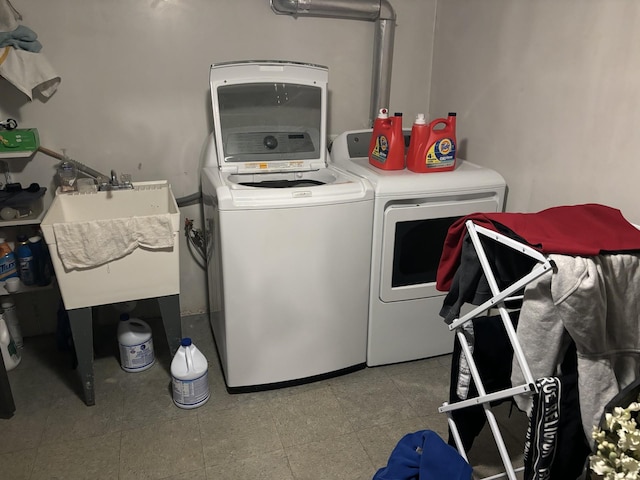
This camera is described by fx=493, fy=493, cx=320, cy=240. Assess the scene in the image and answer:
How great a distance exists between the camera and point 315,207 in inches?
71.9

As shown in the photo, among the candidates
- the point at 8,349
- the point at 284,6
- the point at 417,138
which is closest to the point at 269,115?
the point at 284,6

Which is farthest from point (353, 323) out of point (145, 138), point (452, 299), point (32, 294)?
point (32, 294)

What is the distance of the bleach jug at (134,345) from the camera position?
213cm

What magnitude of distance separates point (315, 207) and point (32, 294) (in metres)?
1.52

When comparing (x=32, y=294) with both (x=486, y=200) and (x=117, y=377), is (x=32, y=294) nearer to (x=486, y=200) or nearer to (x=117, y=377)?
(x=117, y=377)

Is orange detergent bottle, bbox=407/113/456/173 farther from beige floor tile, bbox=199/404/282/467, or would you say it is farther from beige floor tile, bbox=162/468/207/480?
beige floor tile, bbox=162/468/207/480

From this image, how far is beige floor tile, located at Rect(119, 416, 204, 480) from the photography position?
1660 millimetres

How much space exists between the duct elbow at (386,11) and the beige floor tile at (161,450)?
1978mm

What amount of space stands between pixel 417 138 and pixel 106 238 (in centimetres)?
126

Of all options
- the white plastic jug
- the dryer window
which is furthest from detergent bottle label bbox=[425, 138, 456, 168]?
the white plastic jug

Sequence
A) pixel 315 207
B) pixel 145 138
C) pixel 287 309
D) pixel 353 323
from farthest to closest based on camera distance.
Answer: pixel 145 138, pixel 353 323, pixel 287 309, pixel 315 207

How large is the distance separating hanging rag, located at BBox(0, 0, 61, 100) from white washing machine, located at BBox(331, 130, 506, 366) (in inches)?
51.6

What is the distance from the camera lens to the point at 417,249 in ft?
6.82

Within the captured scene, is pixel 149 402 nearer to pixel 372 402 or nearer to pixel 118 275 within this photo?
pixel 118 275
